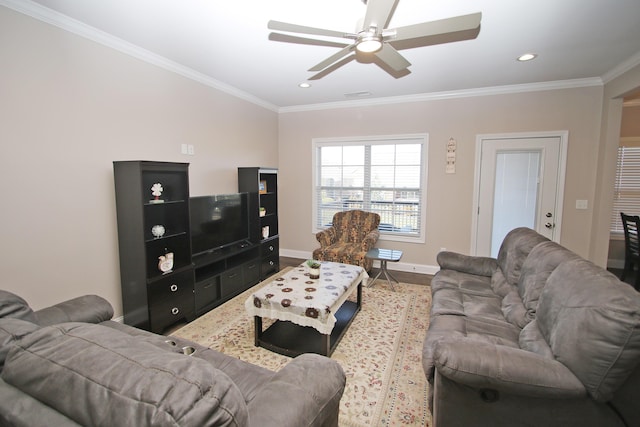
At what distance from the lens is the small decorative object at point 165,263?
293 cm

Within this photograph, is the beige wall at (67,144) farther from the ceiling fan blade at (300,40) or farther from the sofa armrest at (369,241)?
the sofa armrest at (369,241)

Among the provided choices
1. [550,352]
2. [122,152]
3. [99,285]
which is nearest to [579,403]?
[550,352]

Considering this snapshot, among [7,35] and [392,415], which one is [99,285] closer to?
[7,35]

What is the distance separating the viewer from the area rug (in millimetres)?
2010

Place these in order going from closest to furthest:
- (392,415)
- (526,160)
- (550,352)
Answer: (550,352), (392,415), (526,160)

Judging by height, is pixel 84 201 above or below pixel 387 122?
below

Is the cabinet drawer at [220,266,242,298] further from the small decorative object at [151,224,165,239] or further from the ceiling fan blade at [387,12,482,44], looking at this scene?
the ceiling fan blade at [387,12,482,44]

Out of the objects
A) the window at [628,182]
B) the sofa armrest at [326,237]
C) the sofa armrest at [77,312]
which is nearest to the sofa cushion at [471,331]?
the sofa armrest at [77,312]

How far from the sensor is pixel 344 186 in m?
5.28

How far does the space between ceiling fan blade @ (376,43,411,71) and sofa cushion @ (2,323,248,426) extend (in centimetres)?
228

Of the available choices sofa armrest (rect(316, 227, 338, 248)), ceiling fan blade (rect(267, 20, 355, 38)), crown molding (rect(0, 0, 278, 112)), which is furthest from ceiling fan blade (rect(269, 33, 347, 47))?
sofa armrest (rect(316, 227, 338, 248))

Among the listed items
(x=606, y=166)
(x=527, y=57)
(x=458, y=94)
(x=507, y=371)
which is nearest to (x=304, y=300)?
(x=507, y=371)

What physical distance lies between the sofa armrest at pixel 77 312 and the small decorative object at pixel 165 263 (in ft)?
2.57

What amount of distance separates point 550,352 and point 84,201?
352cm
